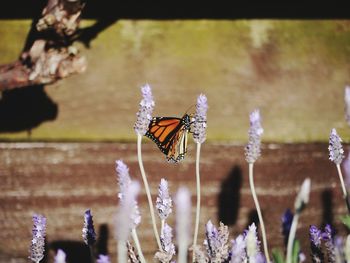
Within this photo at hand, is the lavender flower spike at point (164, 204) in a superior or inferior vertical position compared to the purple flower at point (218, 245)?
superior

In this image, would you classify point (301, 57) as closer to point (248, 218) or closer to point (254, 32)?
point (254, 32)

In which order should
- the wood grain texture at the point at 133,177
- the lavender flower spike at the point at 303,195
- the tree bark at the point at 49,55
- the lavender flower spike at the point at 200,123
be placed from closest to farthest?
the lavender flower spike at the point at 303,195
the lavender flower spike at the point at 200,123
the tree bark at the point at 49,55
the wood grain texture at the point at 133,177

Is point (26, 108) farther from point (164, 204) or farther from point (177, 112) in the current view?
point (164, 204)

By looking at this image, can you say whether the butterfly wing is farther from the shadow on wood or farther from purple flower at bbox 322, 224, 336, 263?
purple flower at bbox 322, 224, 336, 263

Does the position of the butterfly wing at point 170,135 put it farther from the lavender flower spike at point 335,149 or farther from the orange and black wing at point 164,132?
the lavender flower spike at point 335,149

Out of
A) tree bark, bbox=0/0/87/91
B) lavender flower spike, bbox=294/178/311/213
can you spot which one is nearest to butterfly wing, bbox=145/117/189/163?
tree bark, bbox=0/0/87/91

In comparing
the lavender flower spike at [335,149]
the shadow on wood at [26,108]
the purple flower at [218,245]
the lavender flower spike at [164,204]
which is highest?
the shadow on wood at [26,108]

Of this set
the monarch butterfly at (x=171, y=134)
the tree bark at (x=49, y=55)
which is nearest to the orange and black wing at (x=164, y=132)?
the monarch butterfly at (x=171, y=134)

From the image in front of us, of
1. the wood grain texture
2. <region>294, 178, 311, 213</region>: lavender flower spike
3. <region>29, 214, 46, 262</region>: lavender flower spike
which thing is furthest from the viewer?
the wood grain texture

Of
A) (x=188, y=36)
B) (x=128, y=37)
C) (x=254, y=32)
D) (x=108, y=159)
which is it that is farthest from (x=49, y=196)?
(x=254, y=32)
